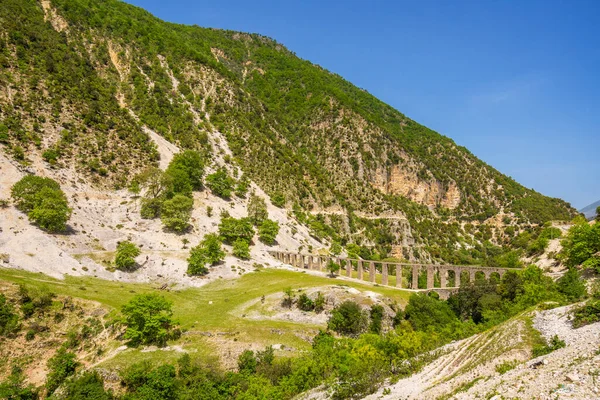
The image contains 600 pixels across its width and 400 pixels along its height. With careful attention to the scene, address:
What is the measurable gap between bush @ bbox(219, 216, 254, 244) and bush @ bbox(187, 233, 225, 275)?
9137mm

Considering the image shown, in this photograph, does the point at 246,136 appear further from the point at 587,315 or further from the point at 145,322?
the point at 587,315

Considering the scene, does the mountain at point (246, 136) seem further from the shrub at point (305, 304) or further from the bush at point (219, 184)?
the shrub at point (305, 304)

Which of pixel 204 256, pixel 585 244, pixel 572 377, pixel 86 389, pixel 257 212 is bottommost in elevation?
pixel 86 389

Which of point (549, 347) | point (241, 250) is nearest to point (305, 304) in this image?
point (241, 250)

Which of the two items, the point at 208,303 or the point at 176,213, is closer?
the point at 208,303

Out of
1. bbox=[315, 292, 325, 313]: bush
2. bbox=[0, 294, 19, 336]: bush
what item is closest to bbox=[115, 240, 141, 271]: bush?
bbox=[0, 294, 19, 336]: bush

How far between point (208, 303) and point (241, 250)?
2145 cm

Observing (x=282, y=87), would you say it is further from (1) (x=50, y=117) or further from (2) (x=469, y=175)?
(1) (x=50, y=117)

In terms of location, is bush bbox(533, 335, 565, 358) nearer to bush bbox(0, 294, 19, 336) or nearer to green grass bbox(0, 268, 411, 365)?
green grass bbox(0, 268, 411, 365)

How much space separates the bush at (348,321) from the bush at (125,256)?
32863 mm

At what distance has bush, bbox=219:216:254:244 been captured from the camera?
77.2 m

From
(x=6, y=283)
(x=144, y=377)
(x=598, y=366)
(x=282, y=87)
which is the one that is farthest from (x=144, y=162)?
(x=282, y=87)

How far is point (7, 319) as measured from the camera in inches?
1399

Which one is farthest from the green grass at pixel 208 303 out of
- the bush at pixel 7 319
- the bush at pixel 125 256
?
the bush at pixel 7 319
